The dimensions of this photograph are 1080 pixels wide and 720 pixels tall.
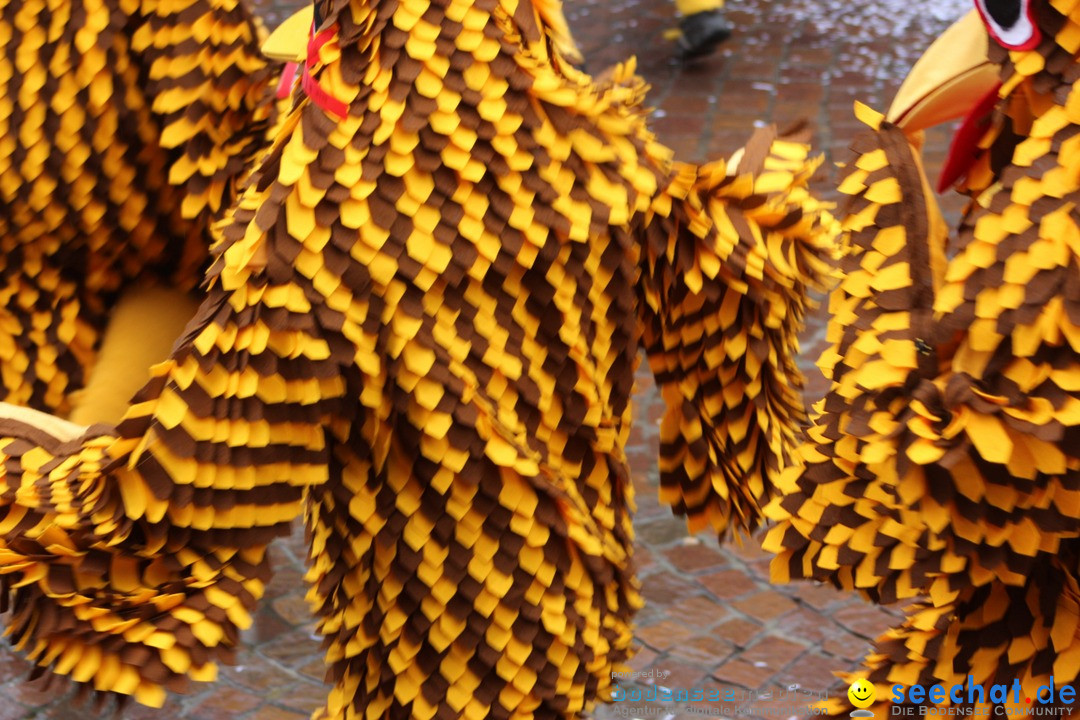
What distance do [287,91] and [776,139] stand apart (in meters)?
0.71

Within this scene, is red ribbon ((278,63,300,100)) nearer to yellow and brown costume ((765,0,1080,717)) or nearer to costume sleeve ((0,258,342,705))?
costume sleeve ((0,258,342,705))

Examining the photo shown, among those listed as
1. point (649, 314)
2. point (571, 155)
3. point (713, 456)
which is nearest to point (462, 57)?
point (571, 155)

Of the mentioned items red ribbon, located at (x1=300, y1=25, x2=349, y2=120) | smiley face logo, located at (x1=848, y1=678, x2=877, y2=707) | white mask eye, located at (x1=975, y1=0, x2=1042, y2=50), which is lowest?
smiley face logo, located at (x1=848, y1=678, x2=877, y2=707)

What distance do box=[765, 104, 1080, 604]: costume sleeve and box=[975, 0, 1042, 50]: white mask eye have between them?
5.8 inches

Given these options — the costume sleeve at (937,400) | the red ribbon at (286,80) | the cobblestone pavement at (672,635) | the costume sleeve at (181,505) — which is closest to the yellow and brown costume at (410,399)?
the costume sleeve at (181,505)

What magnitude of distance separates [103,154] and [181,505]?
0.71 meters

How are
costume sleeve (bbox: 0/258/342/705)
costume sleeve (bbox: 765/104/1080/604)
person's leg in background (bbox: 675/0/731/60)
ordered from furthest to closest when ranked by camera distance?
person's leg in background (bbox: 675/0/731/60) → costume sleeve (bbox: 0/258/342/705) → costume sleeve (bbox: 765/104/1080/604)

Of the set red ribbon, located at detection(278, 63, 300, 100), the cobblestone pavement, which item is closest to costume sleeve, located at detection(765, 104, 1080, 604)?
the cobblestone pavement

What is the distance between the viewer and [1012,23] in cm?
139

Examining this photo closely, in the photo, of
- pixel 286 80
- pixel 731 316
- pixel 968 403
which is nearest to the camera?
pixel 968 403

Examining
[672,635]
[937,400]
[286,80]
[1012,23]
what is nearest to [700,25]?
[672,635]

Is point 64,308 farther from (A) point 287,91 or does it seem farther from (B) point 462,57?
(B) point 462,57

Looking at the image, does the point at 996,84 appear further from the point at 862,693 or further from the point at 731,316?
the point at 862,693

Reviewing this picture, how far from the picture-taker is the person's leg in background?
18.3ft
